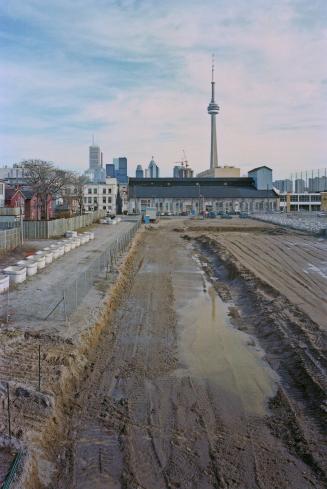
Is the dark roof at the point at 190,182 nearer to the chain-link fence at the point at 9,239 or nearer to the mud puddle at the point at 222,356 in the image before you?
the chain-link fence at the point at 9,239

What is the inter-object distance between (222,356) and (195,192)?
131163 millimetres

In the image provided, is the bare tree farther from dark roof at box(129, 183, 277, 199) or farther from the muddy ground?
dark roof at box(129, 183, 277, 199)

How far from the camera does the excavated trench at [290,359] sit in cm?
1223

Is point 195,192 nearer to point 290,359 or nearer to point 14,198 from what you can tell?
point 14,198

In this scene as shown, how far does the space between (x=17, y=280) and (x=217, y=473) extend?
19.3m

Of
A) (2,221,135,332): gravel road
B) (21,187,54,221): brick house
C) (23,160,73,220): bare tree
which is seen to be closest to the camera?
(2,221,135,332): gravel road

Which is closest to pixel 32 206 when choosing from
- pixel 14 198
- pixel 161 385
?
pixel 14 198

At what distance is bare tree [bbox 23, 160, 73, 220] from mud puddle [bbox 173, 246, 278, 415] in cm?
5213

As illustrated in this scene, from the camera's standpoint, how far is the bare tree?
7710 centimetres

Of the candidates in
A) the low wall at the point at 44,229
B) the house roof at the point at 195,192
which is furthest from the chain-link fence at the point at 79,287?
the house roof at the point at 195,192

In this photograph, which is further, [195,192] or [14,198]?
[195,192]

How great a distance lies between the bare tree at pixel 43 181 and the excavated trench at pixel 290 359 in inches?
1962

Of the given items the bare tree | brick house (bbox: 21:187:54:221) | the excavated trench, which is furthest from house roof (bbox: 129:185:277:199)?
the excavated trench

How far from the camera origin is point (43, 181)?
77.6 meters
